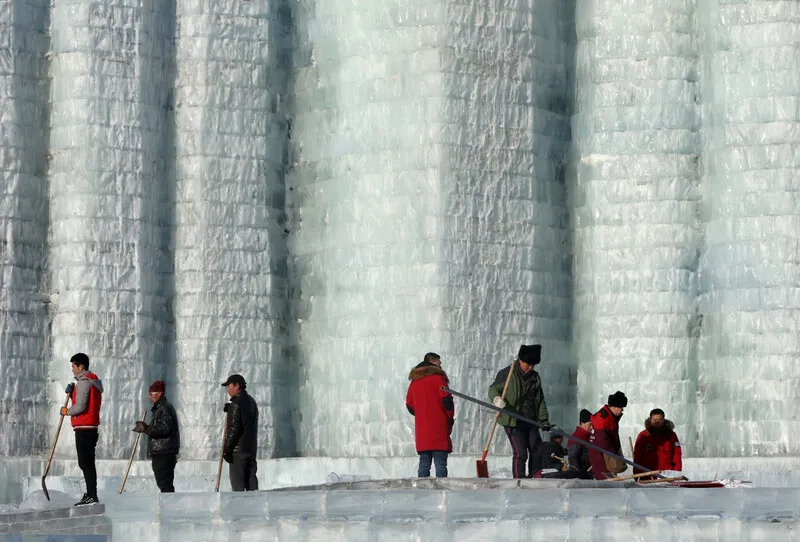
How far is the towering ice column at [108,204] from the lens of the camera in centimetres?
2734

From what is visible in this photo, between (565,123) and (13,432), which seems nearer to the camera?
(13,432)

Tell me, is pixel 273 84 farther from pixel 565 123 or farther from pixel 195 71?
pixel 565 123

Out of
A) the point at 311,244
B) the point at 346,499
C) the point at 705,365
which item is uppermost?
the point at 311,244

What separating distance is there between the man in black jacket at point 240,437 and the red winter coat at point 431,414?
168cm

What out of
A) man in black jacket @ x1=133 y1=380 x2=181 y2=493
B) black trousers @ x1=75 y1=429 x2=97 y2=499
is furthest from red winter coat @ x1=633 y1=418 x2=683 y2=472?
black trousers @ x1=75 y1=429 x2=97 y2=499

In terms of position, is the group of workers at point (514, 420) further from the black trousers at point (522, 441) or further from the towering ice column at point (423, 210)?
the towering ice column at point (423, 210)

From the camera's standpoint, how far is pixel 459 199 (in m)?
27.5

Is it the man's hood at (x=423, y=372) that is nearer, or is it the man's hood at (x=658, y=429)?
the man's hood at (x=423, y=372)

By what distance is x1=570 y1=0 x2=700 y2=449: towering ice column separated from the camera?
90.5ft

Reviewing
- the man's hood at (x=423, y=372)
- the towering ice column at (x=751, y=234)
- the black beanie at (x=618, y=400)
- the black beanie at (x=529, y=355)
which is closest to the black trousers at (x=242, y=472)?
the man's hood at (x=423, y=372)

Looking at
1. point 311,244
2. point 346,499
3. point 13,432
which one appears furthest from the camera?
point 311,244

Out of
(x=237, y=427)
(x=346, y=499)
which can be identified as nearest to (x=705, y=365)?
(x=237, y=427)

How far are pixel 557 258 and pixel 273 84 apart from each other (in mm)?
5018

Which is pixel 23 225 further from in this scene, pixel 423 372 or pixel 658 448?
pixel 658 448
